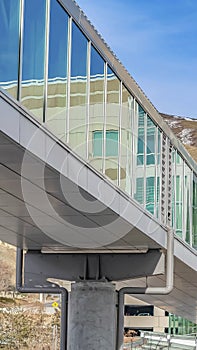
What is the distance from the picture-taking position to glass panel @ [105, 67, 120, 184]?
16.6 meters

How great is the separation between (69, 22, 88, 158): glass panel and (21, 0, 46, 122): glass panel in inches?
60.2

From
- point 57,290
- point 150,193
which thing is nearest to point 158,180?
point 150,193

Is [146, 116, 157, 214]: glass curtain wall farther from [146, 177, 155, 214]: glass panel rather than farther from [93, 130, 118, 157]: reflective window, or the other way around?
[93, 130, 118, 157]: reflective window

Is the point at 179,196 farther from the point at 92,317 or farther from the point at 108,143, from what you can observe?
the point at 108,143

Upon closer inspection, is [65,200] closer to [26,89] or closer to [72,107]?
[72,107]

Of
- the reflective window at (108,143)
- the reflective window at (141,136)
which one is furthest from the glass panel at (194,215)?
the reflective window at (108,143)

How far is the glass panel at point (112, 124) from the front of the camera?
1662 centimetres

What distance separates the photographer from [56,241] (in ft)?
67.8

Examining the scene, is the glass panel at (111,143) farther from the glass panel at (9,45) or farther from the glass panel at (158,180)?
the glass panel at (9,45)

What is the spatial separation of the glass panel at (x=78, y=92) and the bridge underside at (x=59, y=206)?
49 cm

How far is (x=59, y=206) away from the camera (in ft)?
51.3

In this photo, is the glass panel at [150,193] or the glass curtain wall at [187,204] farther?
the glass curtain wall at [187,204]

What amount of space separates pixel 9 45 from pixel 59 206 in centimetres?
469

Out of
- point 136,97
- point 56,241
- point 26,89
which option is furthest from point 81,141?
point 56,241
